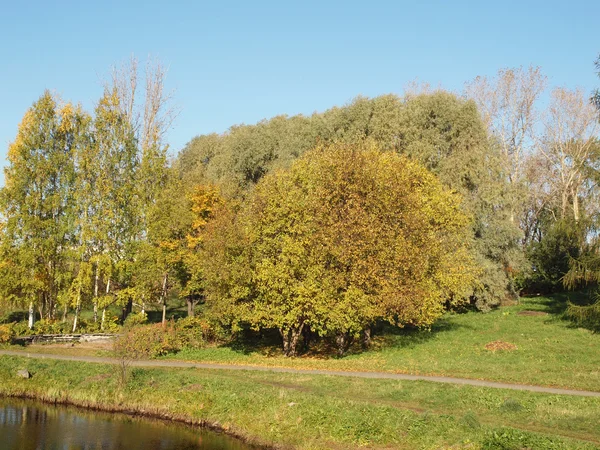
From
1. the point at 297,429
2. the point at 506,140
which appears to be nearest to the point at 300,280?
the point at 297,429

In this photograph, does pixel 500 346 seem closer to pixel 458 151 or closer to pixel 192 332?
pixel 458 151

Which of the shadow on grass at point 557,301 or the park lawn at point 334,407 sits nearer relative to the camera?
the park lawn at point 334,407

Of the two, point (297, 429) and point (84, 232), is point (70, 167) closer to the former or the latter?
point (84, 232)

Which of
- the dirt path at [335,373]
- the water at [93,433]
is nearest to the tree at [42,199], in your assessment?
the dirt path at [335,373]

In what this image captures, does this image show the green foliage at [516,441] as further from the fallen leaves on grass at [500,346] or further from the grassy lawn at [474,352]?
the fallen leaves on grass at [500,346]

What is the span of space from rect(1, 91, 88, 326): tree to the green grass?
1654 cm

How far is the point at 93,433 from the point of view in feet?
72.2

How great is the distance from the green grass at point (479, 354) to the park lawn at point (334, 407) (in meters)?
4.51

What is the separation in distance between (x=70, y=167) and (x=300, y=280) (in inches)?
951

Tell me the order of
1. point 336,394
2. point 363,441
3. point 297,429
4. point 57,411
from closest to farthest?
1. point 363,441
2. point 297,429
3. point 336,394
4. point 57,411

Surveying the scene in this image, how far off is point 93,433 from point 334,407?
9.29m

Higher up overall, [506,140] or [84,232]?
[506,140]

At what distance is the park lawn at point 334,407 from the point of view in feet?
59.6

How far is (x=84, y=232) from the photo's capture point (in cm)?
4688
